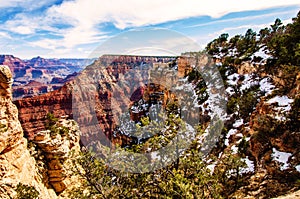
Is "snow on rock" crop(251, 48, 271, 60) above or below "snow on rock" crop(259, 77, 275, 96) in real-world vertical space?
above

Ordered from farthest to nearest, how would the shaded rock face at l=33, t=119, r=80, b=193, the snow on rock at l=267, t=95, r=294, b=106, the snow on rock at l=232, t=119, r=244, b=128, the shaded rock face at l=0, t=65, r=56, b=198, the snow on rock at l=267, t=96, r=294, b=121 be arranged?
the snow on rock at l=232, t=119, r=244, b=128, the shaded rock face at l=33, t=119, r=80, b=193, the snow on rock at l=267, t=95, r=294, b=106, the snow on rock at l=267, t=96, r=294, b=121, the shaded rock face at l=0, t=65, r=56, b=198

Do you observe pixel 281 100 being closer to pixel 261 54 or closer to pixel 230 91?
pixel 230 91

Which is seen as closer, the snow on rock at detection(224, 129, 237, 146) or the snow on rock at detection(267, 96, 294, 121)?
the snow on rock at detection(267, 96, 294, 121)

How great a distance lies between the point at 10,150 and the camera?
1867cm

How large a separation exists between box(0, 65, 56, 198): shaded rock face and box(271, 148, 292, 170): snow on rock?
1909 centimetres

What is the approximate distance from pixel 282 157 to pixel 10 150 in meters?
20.9

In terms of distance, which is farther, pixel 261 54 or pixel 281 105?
pixel 261 54

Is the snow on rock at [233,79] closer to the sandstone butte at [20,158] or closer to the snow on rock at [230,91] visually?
the snow on rock at [230,91]

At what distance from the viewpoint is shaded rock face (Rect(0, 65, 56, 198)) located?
56.8ft

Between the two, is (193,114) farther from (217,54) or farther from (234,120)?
(217,54)

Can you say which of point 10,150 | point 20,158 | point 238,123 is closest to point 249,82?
point 238,123

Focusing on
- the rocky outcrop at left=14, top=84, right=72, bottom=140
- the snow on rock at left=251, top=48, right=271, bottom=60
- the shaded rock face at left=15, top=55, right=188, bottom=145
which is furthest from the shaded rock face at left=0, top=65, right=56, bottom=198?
the rocky outcrop at left=14, top=84, right=72, bottom=140

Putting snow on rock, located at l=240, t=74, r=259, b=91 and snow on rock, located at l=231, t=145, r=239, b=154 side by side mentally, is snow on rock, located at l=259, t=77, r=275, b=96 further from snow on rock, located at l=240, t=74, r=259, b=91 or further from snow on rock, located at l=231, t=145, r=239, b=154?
snow on rock, located at l=231, t=145, r=239, b=154

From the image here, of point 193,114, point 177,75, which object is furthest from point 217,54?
point 193,114
